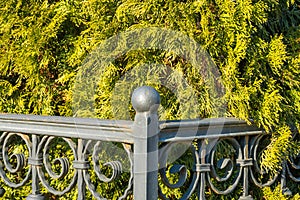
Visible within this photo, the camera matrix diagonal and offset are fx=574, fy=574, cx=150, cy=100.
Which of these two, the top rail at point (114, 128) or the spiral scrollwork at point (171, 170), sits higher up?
the top rail at point (114, 128)

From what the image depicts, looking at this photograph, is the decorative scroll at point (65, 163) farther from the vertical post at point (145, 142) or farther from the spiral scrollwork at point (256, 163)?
the spiral scrollwork at point (256, 163)

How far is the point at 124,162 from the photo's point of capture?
324 cm

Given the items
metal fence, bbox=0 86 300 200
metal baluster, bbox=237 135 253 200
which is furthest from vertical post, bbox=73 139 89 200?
metal baluster, bbox=237 135 253 200

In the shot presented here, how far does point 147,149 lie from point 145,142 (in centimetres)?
3

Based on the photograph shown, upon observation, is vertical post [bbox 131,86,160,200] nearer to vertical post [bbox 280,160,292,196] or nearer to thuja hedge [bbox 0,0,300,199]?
thuja hedge [bbox 0,0,300,199]

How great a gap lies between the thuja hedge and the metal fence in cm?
13

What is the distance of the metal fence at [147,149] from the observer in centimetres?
237

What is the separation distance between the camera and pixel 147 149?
2.36 meters

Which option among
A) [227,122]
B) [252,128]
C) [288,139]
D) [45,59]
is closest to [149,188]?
[227,122]

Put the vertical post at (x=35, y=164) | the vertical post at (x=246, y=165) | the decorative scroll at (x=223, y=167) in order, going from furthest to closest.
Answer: the vertical post at (x=246, y=165), the vertical post at (x=35, y=164), the decorative scroll at (x=223, y=167)

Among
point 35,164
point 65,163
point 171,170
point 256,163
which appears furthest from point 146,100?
point 256,163

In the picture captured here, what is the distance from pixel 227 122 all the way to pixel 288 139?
0.50 m

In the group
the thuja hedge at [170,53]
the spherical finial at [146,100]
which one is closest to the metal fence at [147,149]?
the spherical finial at [146,100]

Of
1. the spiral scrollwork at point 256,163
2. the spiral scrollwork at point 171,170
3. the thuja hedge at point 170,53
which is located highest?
the thuja hedge at point 170,53
